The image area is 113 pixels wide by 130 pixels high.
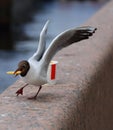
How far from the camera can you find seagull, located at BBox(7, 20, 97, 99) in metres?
2.87

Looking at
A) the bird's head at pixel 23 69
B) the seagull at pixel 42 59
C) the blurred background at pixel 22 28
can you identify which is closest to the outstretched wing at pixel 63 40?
the seagull at pixel 42 59

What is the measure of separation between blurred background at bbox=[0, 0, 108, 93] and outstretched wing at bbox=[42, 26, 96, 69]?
273 inches

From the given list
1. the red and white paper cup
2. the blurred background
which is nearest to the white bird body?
the red and white paper cup

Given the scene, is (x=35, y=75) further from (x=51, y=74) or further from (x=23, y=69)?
(x=51, y=74)

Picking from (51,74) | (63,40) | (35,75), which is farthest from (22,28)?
(35,75)

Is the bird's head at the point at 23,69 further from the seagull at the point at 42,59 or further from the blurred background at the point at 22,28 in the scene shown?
the blurred background at the point at 22,28

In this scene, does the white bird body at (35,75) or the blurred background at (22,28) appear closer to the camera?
the white bird body at (35,75)

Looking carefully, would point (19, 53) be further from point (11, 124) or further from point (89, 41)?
point (11, 124)

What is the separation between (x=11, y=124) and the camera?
2443 mm

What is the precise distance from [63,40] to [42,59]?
0.47ft

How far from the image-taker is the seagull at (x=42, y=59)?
9.42 ft

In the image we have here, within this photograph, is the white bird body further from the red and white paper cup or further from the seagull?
the red and white paper cup

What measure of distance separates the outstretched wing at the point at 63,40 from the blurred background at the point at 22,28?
6928 millimetres

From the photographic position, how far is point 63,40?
304cm
